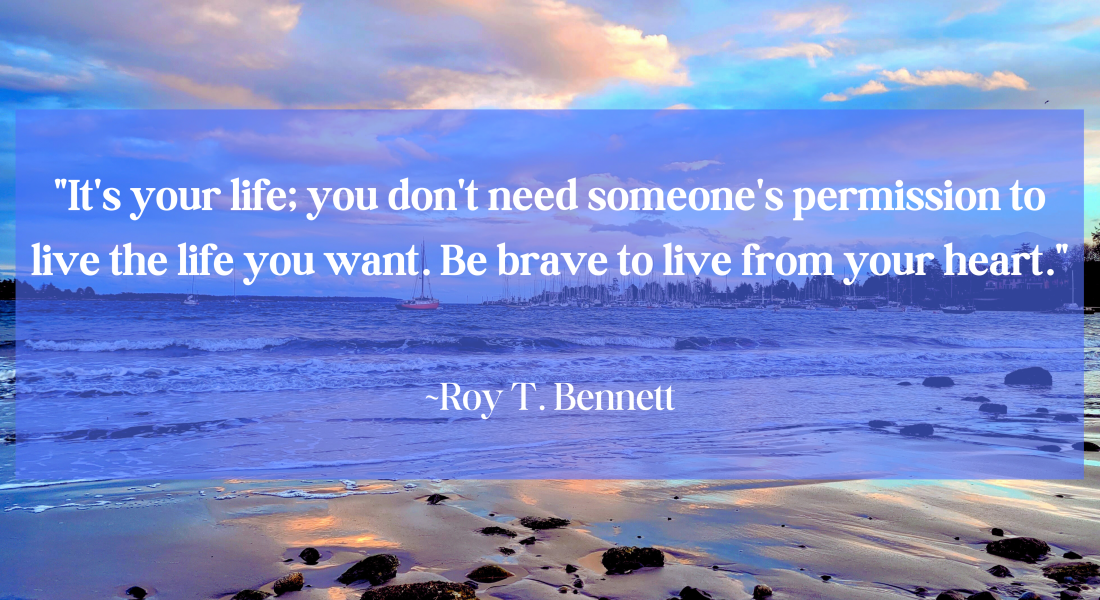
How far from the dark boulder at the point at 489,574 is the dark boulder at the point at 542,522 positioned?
1121 millimetres

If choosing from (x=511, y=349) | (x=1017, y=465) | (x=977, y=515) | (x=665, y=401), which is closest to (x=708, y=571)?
(x=977, y=515)

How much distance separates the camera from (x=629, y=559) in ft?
14.8

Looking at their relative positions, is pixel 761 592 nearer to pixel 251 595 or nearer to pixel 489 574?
pixel 489 574

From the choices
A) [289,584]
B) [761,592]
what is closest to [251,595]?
[289,584]

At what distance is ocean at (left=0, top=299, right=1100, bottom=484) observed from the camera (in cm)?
829

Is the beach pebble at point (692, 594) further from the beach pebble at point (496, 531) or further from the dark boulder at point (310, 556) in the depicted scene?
the dark boulder at point (310, 556)

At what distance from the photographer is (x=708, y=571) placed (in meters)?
4.45

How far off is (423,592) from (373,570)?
68 cm

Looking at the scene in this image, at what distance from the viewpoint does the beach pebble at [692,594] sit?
3896mm

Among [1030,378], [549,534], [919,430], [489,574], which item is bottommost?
[1030,378]

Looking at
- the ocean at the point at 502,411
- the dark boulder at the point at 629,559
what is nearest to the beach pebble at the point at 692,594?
the dark boulder at the point at 629,559

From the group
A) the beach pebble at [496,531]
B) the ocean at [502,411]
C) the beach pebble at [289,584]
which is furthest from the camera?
the ocean at [502,411]

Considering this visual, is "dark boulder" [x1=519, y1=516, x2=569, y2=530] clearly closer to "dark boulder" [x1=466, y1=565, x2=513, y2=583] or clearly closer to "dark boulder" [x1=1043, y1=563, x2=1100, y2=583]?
"dark boulder" [x1=466, y1=565, x2=513, y2=583]

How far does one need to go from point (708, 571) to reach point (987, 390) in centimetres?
1612
